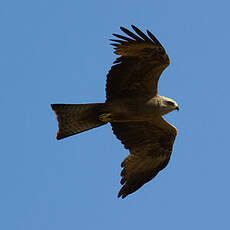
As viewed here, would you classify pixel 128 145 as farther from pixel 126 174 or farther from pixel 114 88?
pixel 114 88

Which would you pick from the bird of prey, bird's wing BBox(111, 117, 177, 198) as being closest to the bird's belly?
the bird of prey

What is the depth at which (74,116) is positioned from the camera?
39.9 ft

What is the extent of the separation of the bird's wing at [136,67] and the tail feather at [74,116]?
1.54 ft

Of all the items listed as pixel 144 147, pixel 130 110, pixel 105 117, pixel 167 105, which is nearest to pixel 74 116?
pixel 105 117

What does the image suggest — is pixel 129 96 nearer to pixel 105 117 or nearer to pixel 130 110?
pixel 130 110

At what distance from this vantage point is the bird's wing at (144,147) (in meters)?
13.1

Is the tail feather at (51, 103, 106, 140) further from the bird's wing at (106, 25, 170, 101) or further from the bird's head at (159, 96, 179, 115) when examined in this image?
the bird's head at (159, 96, 179, 115)

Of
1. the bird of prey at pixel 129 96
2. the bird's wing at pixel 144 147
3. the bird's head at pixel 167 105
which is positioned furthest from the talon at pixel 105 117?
the bird's head at pixel 167 105

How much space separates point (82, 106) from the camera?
39.6 ft

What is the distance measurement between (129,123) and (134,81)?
4.28ft

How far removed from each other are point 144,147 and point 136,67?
229cm

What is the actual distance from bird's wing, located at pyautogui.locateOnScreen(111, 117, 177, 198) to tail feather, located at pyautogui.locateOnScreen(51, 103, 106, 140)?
1.04 meters

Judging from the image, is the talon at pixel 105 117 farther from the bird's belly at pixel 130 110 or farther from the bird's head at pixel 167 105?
the bird's head at pixel 167 105

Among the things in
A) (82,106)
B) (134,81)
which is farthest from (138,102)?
(82,106)
